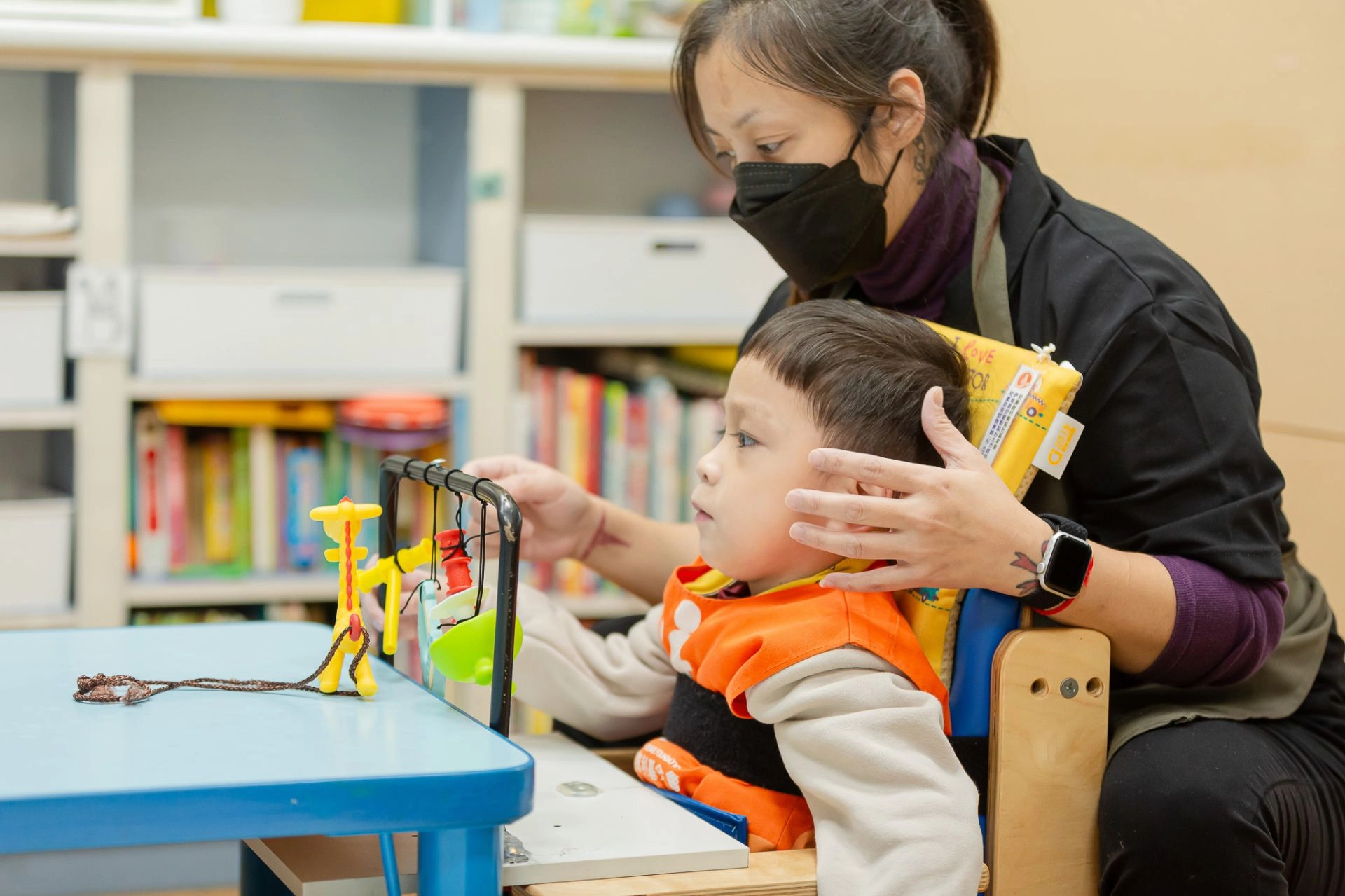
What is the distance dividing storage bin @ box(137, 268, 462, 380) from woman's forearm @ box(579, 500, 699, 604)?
80 cm

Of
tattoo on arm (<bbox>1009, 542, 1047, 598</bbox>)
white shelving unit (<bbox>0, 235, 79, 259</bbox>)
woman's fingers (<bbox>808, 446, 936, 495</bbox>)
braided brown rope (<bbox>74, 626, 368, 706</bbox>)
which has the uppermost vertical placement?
white shelving unit (<bbox>0, 235, 79, 259</bbox>)

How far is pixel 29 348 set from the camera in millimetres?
1988

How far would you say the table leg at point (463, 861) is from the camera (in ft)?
2.83

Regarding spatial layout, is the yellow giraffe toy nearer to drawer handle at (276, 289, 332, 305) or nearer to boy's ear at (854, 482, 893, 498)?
boy's ear at (854, 482, 893, 498)

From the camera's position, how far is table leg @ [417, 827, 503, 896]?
862 mm

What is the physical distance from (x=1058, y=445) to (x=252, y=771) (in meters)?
0.64

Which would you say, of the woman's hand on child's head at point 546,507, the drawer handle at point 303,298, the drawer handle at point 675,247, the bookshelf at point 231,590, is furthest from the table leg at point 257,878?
the drawer handle at point 675,247

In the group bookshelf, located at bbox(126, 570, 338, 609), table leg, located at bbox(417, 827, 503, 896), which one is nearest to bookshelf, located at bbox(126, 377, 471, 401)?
bookshelf, located at bbox(126, 570, 338, 609)

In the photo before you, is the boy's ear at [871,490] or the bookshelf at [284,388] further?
the bookshelf at [284,388]

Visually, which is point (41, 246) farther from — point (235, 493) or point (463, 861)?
point (463, 861)

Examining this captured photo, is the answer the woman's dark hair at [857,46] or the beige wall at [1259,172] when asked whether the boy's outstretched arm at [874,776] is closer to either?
the woman's dark hair at [857,46]

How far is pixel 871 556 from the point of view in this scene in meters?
1.03

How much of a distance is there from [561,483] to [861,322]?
15.1 inches

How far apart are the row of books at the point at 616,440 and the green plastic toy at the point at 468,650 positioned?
1.22 m
